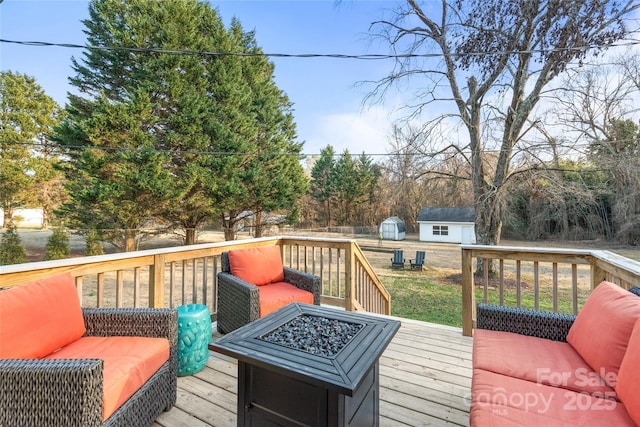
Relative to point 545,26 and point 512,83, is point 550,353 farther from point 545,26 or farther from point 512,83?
point 512,83

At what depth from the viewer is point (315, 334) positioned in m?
1.60

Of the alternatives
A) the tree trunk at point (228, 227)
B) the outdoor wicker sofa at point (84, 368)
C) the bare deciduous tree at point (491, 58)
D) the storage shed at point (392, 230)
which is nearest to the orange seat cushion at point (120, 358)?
the outdoor wicker sofa at point (84, 368)

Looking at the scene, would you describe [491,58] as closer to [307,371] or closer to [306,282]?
[306,282]

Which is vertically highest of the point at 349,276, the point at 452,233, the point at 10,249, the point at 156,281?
the point at 156,281

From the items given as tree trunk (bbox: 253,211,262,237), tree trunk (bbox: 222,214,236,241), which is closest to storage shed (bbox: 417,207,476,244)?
tree trunk (bbox: 253,211,262,237)

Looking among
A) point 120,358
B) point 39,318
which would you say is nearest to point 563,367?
point 120,358

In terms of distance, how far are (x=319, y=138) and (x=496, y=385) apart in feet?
50.6

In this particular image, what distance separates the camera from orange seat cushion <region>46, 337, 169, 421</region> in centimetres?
134

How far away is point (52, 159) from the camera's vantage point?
13.6 meters

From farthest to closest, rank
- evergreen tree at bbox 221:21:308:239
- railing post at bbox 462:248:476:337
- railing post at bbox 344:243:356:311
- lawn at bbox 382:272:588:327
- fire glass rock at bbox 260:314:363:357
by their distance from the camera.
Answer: evergreen tree at bbox 221:21:308:239 → lawn at bbox 382:272:588:327 → railing post at bbox 344:243:356:311 → railing post at bbox 462:248:476:337 → fire glass rock at bbox 260:314:363:357

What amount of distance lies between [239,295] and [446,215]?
776 inches

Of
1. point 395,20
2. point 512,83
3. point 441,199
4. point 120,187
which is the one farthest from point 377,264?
point 120,187

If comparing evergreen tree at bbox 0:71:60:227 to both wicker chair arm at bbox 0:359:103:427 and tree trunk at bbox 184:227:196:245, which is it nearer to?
tree trunk at bbox 184:227:196:245

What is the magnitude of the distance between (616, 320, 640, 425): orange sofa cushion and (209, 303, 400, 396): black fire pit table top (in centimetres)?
91
